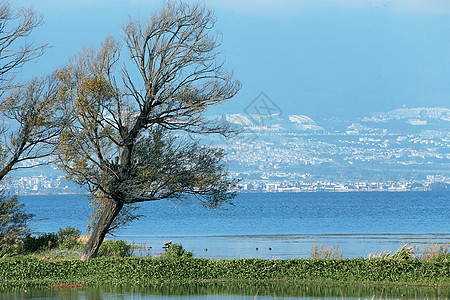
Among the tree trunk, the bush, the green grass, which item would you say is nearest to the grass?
the green grass

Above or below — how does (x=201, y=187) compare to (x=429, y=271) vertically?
above

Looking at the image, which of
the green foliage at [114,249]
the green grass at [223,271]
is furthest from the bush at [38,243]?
the green grass at [223,271]

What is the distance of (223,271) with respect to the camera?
23.0 meters

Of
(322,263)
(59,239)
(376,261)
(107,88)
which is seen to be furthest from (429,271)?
(59,239)

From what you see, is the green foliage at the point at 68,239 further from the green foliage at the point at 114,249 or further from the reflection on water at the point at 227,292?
the reflection on water at the point at 227,292

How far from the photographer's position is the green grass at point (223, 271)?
2181cm

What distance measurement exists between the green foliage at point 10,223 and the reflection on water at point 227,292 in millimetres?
6493

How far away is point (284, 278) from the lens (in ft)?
74.0

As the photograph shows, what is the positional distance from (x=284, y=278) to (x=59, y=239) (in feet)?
43.5

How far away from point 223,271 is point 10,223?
11211 millimetres

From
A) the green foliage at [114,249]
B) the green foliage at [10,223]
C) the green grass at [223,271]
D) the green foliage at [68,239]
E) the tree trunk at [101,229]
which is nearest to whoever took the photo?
the green grass at [223,271]

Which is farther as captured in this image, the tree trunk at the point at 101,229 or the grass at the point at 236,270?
the tree trunk at the point at 101,229

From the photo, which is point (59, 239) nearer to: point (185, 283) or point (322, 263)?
point (185, 283)

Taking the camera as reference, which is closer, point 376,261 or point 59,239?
point 376,261
